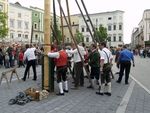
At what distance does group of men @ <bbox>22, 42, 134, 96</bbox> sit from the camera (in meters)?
12.5

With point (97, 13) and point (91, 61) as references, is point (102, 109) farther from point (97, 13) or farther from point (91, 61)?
point (97, 13)

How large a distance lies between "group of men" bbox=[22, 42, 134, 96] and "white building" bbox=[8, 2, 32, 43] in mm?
69059

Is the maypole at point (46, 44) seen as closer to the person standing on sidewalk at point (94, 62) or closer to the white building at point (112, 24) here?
the person standing on sidewalk at point (94, 62)

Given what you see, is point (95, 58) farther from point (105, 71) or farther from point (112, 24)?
point (112, 24)

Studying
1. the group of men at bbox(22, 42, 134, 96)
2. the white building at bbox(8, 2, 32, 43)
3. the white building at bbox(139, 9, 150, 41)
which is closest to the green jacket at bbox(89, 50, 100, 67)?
the group of men at bbox(22, 42, 134, 96)

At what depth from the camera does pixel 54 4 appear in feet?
49.0

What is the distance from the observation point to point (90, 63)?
48.9ft

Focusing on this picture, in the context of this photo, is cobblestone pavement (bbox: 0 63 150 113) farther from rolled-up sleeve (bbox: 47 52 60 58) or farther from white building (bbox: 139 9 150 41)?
white building (bbox: 139 9 150 41)

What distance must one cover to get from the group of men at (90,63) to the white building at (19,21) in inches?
2719

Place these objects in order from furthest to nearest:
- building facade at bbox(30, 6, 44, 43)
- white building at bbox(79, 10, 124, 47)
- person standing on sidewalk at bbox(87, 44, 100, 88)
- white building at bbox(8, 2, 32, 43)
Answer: white building at bbox(79, 10, 124, 47)
building facade at bbox(30, 6, 44, 43)
white building at bbox(8, 2, 32, 43)
person standing on sidewalk at bbox(87, 44, 100, 88)

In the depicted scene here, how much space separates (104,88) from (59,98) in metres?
2.23

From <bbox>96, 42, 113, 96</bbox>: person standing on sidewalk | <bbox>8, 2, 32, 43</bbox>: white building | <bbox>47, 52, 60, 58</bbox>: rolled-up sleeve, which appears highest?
<bbox>8, 2, 32, 43</bbox>: white building

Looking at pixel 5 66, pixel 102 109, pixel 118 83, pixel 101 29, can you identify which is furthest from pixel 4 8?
pixel 102 109

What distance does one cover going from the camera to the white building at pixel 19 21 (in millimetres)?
86250
